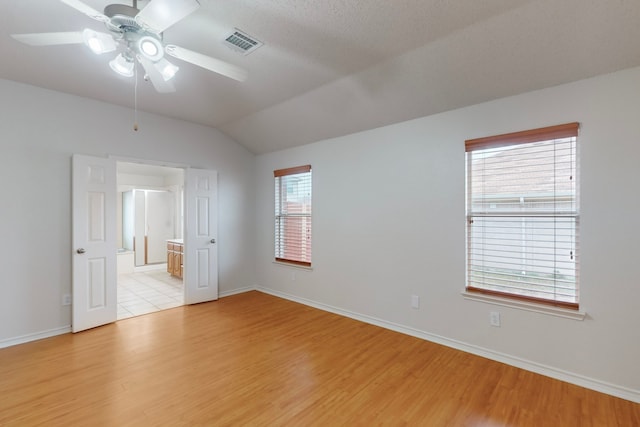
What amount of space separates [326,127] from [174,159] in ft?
7.66

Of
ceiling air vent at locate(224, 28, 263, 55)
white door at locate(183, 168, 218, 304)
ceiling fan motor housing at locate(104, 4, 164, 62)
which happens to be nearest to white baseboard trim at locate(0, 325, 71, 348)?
white door at locate(183, 168, 218, 304)

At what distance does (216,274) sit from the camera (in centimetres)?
466

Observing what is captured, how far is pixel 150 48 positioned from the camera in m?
1.72

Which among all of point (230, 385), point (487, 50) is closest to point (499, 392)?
point (230, 385)

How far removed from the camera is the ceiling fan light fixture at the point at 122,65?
6.44ft

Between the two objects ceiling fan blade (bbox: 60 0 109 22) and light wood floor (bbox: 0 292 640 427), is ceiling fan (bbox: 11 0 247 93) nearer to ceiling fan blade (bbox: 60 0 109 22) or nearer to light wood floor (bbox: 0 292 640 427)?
ceiling fan blade (bbox: 60 0 109 22)

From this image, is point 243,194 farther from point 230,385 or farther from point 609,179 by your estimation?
point 609,179

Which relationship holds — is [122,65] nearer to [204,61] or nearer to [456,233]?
[204,61]

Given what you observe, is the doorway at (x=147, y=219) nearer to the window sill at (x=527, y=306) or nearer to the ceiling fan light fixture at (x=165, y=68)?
the ceiling fan light fixture at (x=165, y=68)

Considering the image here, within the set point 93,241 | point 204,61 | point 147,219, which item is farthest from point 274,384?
point 147,219

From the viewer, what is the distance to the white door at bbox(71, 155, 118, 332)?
11.0ft

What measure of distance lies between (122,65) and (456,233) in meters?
3.22

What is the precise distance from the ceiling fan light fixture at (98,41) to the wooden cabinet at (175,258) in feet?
15.4

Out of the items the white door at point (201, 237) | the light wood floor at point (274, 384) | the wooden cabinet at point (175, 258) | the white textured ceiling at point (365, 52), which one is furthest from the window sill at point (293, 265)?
the wooden cabinet at point (175, 258)
